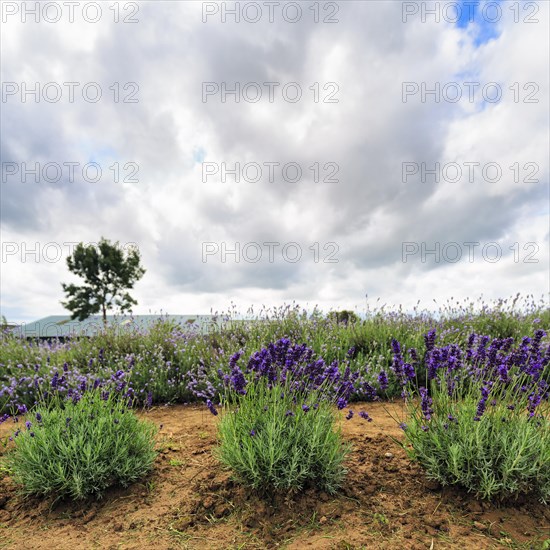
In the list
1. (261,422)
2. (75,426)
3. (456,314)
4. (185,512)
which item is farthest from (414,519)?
(456,314)

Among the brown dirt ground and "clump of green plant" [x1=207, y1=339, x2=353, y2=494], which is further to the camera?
"clump of green plant" [x1=207, y1=339, x2=353, y2=494]

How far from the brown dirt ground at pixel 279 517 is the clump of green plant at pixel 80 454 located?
0.41 feet

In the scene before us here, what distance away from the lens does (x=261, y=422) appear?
2.96 metres

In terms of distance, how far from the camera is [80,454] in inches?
122

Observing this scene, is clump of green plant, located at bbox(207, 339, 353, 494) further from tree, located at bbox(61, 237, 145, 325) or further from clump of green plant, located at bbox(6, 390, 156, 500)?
tree, located at bbox(61, 237, 145, 325)

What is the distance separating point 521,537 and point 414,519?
2.02 feet

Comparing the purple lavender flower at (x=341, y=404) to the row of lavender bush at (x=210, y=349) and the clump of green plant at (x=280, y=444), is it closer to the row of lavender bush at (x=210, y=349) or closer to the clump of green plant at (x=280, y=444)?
the clump of green plant at (x=280, y=444)

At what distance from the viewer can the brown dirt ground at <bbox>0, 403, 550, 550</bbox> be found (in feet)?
8.21

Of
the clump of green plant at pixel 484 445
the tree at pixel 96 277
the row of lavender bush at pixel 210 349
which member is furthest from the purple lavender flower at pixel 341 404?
the tree at pixel 96 277

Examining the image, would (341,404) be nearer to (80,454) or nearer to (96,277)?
(80,454)

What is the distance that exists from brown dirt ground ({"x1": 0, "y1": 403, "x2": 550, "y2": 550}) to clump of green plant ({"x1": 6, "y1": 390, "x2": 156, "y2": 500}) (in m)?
0.13

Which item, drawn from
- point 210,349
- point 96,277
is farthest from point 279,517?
point 96,277

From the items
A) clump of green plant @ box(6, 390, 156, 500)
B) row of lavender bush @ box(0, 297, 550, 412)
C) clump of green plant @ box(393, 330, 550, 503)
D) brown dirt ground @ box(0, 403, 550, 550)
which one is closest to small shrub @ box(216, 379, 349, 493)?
brown dirt ground @ box(0, 403, 550, 550)

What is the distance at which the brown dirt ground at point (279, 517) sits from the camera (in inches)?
98.5
